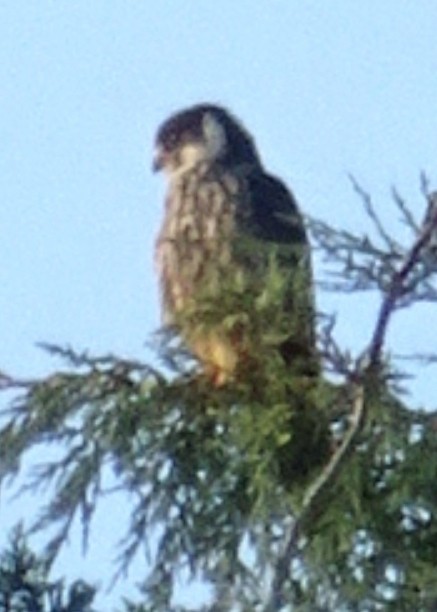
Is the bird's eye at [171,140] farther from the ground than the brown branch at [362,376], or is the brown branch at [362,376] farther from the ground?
the bird's eye at [171,140]

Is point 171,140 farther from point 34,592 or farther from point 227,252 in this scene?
point 34,592

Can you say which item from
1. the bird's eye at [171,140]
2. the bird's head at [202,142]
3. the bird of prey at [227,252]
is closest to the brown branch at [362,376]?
the bird of prey at [227,252]

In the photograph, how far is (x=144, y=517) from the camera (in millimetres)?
5812

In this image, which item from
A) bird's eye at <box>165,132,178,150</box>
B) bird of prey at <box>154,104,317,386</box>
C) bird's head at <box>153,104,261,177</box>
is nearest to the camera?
bird of prey at <box>154,104,317,386</box>

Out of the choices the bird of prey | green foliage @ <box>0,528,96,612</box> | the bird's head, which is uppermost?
the bird's head

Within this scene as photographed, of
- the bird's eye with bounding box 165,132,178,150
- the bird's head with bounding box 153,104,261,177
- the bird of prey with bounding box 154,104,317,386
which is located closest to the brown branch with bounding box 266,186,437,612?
the bird of prey with bounding box 154,104,317,386

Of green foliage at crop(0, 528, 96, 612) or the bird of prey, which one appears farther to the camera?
the bird of prey

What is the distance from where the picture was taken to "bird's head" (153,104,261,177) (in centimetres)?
830

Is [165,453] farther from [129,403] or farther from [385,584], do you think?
[385,584]

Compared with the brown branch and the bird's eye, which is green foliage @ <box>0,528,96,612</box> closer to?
the brown branch

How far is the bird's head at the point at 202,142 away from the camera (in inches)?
327

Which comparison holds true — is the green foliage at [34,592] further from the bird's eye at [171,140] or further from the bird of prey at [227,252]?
the bird's eye at [171,140]

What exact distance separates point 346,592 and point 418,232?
1187 mm

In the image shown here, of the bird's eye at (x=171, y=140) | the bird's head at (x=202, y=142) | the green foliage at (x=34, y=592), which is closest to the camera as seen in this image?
the green foliage at (x=34, y=592)
